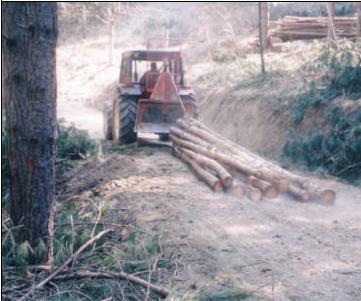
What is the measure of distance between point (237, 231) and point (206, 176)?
2.17 metres

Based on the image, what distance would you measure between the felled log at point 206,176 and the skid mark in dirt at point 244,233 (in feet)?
0.44

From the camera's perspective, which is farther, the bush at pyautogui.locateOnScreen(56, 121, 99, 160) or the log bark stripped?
the bush at pyautogui.locateOnScreen(56, 121, 99, 160)

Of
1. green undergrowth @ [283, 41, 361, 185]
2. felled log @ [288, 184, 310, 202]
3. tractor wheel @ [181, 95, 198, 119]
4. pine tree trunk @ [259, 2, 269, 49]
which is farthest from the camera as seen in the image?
pine tree trunk @ [259, 2, 269, 49]

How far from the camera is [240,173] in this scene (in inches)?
343

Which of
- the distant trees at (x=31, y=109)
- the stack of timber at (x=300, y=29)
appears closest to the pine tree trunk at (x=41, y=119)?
the distant trees at (x=31, y=109)

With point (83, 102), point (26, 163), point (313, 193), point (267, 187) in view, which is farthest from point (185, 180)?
point (83, 102)

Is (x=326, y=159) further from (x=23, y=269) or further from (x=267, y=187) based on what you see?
(x=23, y=269)

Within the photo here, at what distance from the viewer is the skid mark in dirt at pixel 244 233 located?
4910mm

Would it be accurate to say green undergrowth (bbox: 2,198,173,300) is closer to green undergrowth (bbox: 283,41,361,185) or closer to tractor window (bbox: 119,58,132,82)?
green undergrowth (bbox: 283,41,361,185)

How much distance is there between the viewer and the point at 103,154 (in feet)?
36.8

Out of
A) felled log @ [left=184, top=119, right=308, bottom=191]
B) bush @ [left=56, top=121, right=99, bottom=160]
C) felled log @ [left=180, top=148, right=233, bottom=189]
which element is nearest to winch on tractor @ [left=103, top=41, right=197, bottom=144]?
bush @ [left=56, top=121, right=99, bottom=160]

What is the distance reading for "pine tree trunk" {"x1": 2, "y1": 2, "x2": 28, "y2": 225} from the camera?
488 centimetres

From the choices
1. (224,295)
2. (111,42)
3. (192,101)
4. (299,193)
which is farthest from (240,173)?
(111,42)

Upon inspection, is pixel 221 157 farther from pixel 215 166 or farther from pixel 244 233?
pixel 244 233
